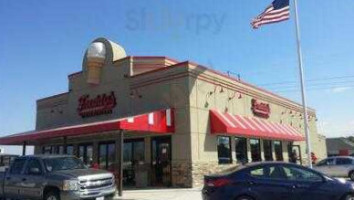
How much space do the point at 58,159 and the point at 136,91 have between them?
10694 millimetres

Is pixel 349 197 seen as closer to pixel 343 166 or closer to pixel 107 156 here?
pixel 107 156

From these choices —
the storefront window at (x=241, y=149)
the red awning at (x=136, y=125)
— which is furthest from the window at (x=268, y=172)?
the storefront window at (x=241, y=149)

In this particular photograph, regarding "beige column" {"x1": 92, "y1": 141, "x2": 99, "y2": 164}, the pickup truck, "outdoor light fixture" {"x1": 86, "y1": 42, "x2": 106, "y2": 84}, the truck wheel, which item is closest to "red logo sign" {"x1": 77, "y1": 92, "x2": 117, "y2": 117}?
"outdoor light fixture" {"x1": 86, "y1": 42, "x2": 106, "y2": 84}

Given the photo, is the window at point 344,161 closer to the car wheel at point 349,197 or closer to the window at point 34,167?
the car wheel at point 349,197

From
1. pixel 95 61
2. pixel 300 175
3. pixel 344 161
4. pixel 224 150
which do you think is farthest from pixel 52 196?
pixel 344 161

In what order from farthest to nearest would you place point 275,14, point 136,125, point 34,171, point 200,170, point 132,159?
point 132,159 → point 275,14 → point 200,170 → point 136,125 → point 34,171

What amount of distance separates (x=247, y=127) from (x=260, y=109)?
4929mm

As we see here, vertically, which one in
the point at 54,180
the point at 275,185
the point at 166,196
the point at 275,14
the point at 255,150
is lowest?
the point at 166,196

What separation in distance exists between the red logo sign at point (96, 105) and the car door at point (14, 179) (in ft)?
36.8

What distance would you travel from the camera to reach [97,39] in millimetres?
29047

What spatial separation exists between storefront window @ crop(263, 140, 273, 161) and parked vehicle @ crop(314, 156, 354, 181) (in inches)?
134

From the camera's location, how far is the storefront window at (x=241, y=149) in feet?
86.4

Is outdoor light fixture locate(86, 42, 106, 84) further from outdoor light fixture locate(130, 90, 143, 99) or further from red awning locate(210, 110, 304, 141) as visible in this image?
red awning locate(210, 110, 304, 141)

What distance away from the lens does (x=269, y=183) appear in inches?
463
